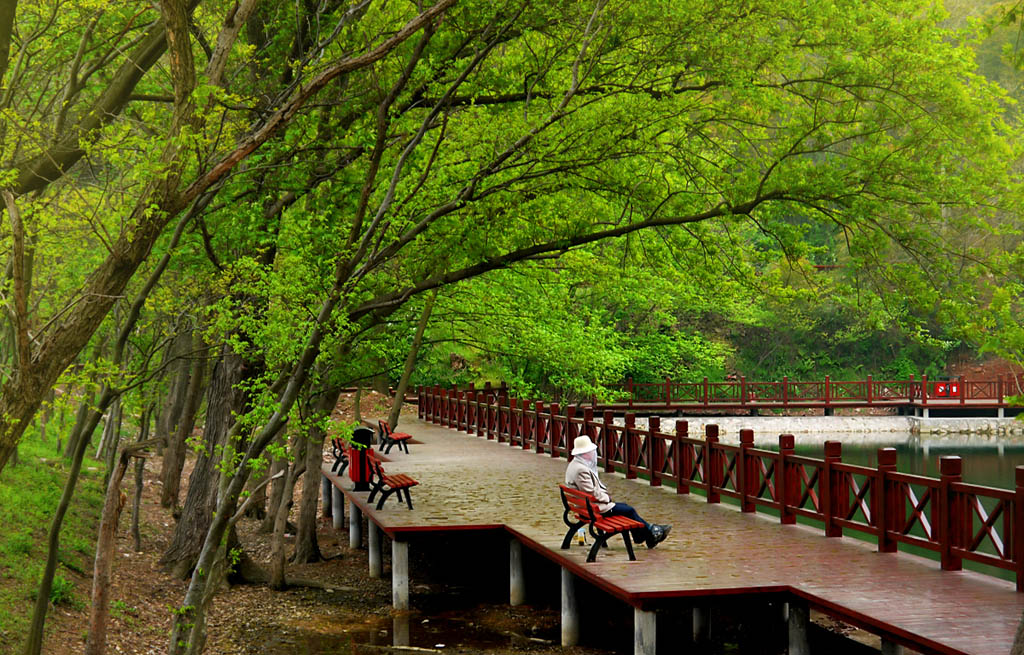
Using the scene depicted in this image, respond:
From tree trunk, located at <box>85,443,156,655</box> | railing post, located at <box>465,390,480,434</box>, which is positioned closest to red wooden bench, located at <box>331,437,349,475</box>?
railing post, located at <box>465,390,480,434</box>

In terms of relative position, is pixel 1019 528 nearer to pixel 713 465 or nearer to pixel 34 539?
pixel 713 465

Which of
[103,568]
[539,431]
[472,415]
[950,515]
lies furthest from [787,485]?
[472,415]

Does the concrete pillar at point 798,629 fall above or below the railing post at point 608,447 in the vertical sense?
below

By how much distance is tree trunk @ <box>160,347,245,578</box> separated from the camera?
17609mm

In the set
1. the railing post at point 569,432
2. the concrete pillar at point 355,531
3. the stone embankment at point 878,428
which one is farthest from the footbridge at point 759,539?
the stone embankment at point 878,428

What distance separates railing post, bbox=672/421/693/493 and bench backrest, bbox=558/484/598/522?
17.5 feet

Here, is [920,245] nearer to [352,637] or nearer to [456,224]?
[456,224]

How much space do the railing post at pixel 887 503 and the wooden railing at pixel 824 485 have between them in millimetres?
11

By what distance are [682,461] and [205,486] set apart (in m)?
7.91

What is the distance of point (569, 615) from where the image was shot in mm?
12859

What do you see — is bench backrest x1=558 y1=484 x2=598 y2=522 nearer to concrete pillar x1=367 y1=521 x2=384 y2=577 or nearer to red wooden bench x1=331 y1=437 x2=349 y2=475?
concrete pillar x1=367 y1=521 x2=384 y2=577

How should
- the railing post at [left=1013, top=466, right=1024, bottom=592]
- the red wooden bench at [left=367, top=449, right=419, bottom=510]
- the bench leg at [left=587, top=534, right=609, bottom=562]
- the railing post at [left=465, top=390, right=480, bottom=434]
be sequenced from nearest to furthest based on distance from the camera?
the railing post at [left=1013, top=466, right=1024, bottom=592]
the bench leg at [left=587, top=534, right=609, bottom=562]
the red wooden bench at [left=367, top=449, right=419, bottom=510]
the railing post at [left=465, top=390, right=480, bottom=434]

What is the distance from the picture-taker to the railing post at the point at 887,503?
12336 mm

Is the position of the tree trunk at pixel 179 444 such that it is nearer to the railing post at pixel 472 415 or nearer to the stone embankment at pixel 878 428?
the railing post at pixel 472 415
